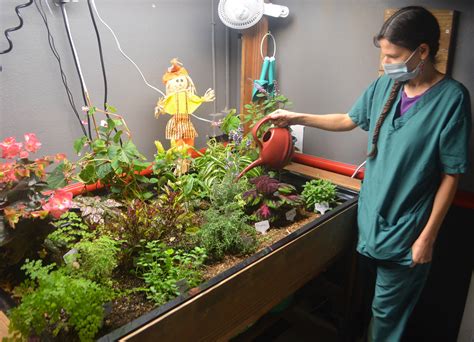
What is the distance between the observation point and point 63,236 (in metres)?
1.19

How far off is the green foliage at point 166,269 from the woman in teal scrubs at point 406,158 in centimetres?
67

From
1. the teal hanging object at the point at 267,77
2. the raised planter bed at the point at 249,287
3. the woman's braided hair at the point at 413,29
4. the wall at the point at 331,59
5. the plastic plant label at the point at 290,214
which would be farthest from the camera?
the teal hanging object at the point at 267,77

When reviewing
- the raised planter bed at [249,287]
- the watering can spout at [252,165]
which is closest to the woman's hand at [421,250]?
the raised planter bed at [249,287]

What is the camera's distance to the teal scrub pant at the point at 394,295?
4.69 feet

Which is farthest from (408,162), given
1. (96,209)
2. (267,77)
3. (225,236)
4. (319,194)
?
(96,209)

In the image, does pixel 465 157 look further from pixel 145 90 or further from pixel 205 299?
pixel 145 90

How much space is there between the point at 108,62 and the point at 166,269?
3.19ft

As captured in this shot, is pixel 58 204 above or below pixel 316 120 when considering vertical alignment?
below

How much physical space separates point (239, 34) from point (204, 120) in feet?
1.72

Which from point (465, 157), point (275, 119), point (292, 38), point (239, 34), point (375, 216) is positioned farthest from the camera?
point (239, 34)

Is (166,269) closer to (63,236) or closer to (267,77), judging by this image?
(63,236)

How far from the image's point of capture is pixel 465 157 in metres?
1.21

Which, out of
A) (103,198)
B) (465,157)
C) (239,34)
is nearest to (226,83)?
(239,34)

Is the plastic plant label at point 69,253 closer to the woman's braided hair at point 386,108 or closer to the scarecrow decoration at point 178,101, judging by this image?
the scarecrow decoration at point 178,101
